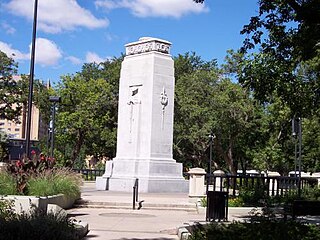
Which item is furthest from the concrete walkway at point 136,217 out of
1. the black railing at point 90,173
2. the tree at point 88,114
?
the tree at point 88,114

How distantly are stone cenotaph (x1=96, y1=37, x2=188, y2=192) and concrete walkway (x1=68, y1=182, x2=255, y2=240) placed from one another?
738 centimetres

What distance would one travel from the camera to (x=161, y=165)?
27.9 metres

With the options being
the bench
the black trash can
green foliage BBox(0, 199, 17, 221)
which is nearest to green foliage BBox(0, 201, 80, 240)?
green foliage BBox(0, 199, 17, 221)

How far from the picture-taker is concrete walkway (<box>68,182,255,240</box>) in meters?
12.1

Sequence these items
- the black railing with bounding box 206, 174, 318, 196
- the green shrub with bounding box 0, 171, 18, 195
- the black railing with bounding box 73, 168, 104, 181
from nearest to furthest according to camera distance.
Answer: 1. the green shrub with bounding box 0, 171, 18, 195
2. the black railing with bounding box 206, 174, 318, 196
3. the black railing with bounding box 73, 168, 104, 181

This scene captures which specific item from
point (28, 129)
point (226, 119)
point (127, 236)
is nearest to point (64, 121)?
point (226, 119)

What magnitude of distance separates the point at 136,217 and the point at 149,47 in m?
14.4

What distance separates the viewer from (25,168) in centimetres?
1741

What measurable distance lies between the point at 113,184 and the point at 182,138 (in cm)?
2028

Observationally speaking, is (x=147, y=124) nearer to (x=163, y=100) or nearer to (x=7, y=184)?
(x=163, y=100)

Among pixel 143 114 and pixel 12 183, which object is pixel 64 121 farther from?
pixel 12 183

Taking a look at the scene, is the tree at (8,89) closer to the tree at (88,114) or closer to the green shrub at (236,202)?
the tree at (88,114)

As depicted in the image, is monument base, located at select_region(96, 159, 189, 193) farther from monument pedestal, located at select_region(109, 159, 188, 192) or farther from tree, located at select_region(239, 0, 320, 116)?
tree, located at select_region(239, 0, 320, 116)

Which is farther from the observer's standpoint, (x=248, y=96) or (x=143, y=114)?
(x=248, y=96)
